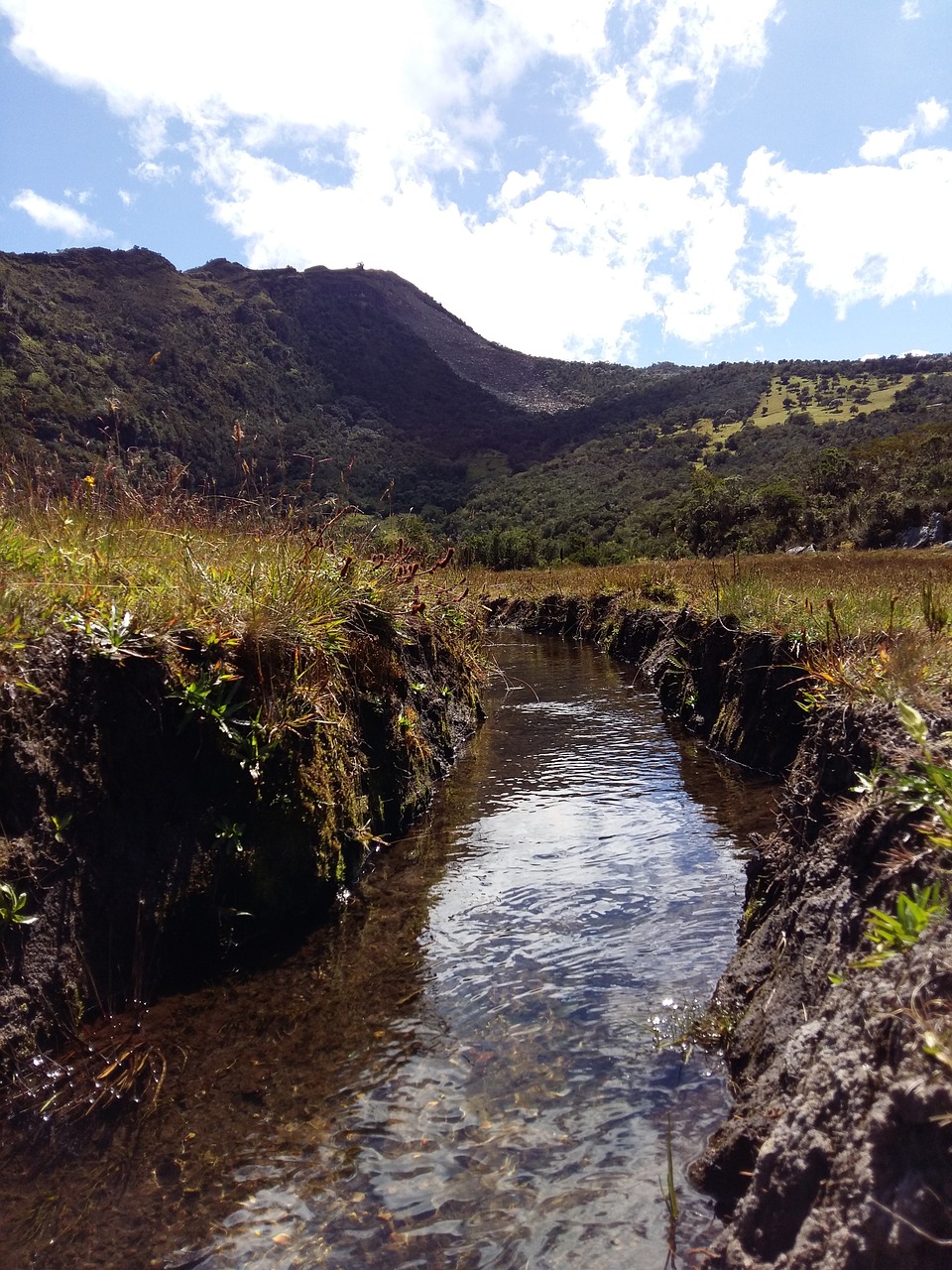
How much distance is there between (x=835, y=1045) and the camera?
7.04ft

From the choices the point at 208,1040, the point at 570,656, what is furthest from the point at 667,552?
the point at 208,1040

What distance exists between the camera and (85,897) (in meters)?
3.54

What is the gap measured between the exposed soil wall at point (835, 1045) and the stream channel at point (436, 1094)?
322 millimetres

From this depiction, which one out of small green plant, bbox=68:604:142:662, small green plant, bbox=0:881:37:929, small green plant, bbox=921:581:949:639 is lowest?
small green plant, bbox=0:881:37:929

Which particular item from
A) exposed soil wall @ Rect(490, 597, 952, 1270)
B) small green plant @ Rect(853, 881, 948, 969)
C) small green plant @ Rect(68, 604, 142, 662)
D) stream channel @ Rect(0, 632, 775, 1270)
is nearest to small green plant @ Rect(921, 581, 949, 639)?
exposed soil wall @ Rect(490, 597, 952, 1270)

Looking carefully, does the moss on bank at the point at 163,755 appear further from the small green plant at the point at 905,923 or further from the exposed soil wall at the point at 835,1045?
the small green plant at the point at 905,923

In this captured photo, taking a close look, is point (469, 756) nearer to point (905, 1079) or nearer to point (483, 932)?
point (483, 932)

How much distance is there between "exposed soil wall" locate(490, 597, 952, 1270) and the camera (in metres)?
1.65

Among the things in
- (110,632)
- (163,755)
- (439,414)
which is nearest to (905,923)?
(163,755)

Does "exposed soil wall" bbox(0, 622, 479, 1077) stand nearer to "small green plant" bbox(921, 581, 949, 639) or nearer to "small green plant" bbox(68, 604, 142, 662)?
"small green plant" bbox(68, 604, 142, 662)

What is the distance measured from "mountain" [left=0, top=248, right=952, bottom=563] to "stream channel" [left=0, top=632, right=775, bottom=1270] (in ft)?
11.6

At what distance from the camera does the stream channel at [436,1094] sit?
2.55 meters

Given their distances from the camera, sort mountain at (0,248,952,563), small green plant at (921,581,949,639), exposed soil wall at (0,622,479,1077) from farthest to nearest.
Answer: mountain at (0,248,952,563)
small green plant at (921,581,949,639)
exposed soil wall at (0,622,479,1077)

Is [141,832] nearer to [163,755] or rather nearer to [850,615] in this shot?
[163,755]
